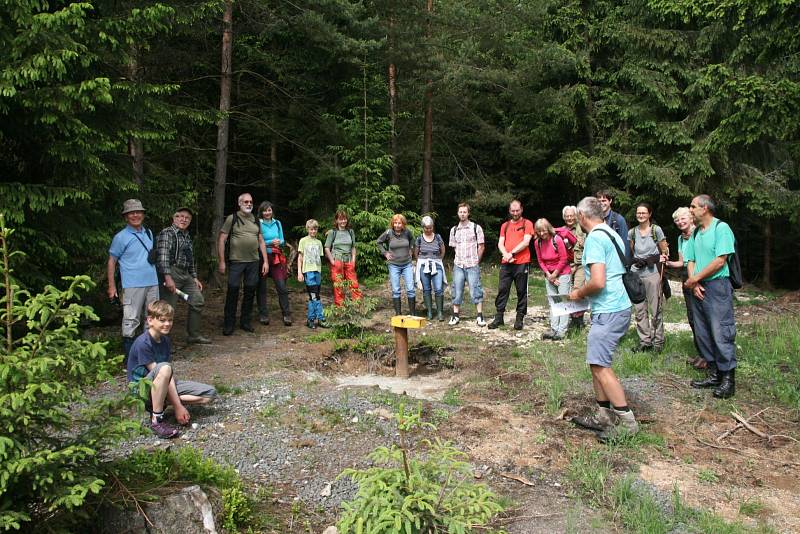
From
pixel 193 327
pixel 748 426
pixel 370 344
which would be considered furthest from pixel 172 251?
pixel 748 426

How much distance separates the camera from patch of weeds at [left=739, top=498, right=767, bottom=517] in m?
3.76

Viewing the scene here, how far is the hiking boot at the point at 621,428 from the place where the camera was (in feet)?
16.0

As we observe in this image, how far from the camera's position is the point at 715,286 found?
587 centimetres

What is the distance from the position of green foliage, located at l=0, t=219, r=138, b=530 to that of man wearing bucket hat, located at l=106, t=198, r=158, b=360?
11.8 ft

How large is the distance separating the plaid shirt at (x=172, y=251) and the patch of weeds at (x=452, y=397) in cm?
384

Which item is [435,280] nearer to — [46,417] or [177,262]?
[177,262]

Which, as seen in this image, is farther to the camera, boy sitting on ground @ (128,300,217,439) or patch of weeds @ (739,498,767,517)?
boy sitting on ground @ (128,300,217,439)

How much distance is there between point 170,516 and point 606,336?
11.6ft

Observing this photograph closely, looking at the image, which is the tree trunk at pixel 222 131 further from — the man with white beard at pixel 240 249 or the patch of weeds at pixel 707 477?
the patch of weeds at pixel 707 477

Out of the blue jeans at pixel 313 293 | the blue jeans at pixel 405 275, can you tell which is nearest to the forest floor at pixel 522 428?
the blue jeans at pixel 313 293

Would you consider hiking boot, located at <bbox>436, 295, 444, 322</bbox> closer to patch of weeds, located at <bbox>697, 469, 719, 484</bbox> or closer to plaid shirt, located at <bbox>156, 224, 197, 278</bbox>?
plaid shirt, located at <bbox>156, 224, 197, 278</bbox>

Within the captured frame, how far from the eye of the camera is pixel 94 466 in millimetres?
3096

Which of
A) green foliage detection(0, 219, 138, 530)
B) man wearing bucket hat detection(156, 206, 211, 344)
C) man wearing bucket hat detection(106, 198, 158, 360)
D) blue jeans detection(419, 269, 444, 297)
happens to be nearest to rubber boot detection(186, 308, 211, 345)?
man wearing bucket hat detection(156, 206, 211, 344)

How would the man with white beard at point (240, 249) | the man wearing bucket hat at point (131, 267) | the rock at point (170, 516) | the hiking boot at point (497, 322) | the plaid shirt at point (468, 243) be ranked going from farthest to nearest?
the plaid shirt at point (468, 243) < the hiking boot at point (497, 322) < the man with white beard at point (240, 249) < the man wearing bucket hat at point (131, 267) < the rock at point (170, 516)
